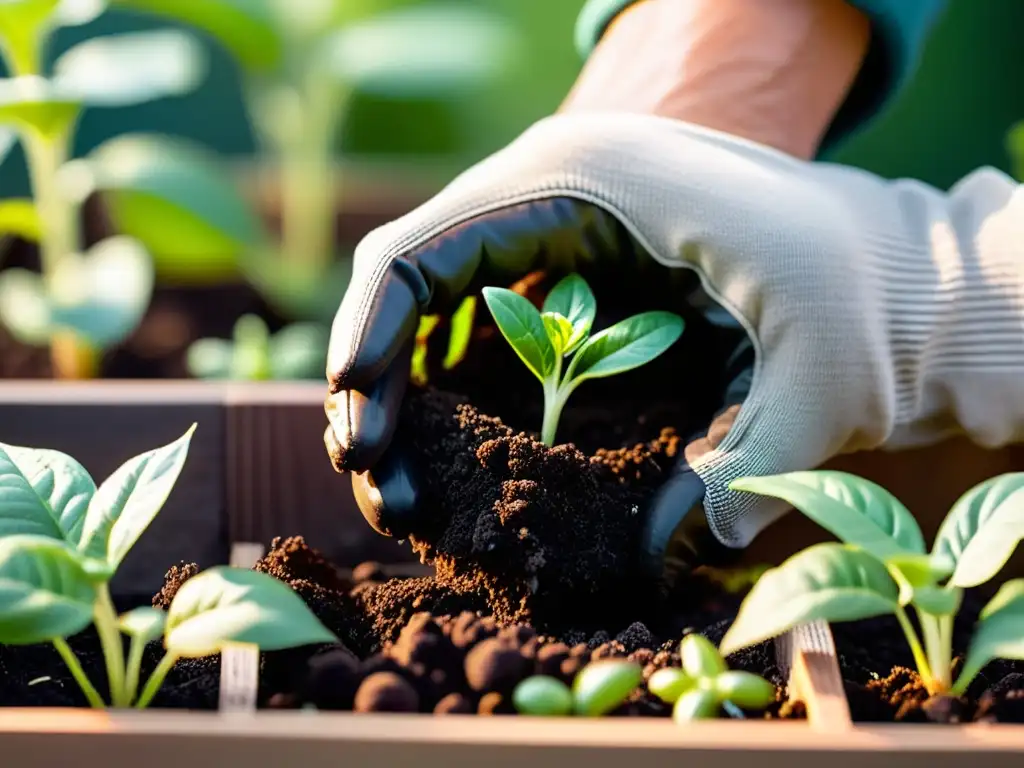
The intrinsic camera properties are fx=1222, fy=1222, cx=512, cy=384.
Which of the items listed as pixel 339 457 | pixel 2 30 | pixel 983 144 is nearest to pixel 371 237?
pixel 339 457

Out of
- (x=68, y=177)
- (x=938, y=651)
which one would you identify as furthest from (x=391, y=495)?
(x=68, y=177)

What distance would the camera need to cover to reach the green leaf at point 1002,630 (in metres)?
0.61

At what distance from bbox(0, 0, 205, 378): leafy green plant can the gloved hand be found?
0.68 metres

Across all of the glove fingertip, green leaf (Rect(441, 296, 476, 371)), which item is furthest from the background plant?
the glove fingertip

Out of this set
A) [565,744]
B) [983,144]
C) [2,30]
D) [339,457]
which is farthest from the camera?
[983,144]

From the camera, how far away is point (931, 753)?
57 centimetres

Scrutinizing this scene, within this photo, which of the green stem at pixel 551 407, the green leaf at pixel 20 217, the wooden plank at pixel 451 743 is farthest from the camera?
the green leaf at pixel 20 217

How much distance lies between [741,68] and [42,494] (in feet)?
2.02

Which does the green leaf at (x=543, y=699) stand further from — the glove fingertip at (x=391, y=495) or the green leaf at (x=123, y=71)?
the green leaf at (x=123, y=71)

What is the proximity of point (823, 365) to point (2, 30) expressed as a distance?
43.1 inches

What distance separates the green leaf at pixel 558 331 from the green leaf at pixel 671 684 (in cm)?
22

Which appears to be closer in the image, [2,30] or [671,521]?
[671,521]

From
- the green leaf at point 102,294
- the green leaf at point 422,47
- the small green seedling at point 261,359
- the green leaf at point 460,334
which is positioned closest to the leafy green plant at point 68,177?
the green leaf at point 102,294

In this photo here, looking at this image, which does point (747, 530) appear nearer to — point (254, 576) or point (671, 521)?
point (671, 521)
